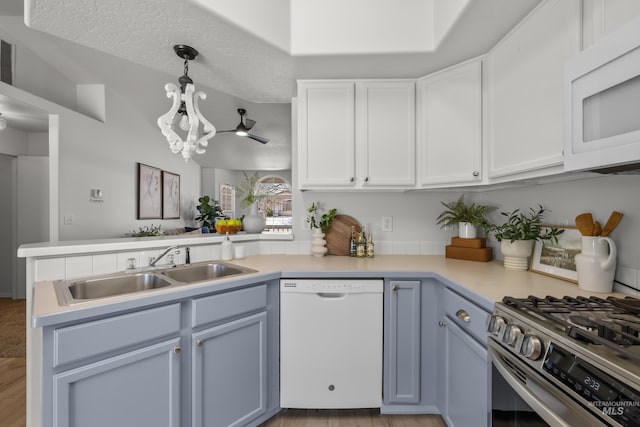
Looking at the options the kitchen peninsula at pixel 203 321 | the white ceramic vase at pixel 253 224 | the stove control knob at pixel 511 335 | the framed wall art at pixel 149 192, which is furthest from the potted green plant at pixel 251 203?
the framed wall art at pixel 149 192

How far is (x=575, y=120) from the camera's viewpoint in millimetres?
896

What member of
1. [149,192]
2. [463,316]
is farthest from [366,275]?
[149,192]

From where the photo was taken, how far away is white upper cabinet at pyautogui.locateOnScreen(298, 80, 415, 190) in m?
1.99

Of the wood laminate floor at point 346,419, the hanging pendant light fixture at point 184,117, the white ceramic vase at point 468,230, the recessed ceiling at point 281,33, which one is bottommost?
the wood laminate floor at point 346,419

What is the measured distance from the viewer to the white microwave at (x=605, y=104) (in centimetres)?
73

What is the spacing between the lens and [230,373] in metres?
1.45

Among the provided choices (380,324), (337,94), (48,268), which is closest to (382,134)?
(337,94)

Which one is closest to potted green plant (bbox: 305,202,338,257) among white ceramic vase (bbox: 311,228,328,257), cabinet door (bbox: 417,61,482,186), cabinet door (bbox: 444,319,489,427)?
white ceramic vase (bbox: 311,228,328,257)

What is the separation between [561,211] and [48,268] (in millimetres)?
2699

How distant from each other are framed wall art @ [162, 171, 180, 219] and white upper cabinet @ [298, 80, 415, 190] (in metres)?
4.36

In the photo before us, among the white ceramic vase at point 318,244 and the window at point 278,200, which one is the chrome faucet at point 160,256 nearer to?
the white ceramic vase at point 318,244

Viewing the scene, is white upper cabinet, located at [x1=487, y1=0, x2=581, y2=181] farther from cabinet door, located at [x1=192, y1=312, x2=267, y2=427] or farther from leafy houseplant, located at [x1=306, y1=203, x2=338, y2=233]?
cabinet door, located at [x1=192, y1=312, x2=267, y2=427]

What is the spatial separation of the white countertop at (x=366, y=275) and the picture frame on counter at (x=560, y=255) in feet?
0.16

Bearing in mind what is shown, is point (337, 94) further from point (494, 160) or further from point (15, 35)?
point (15, 35)
